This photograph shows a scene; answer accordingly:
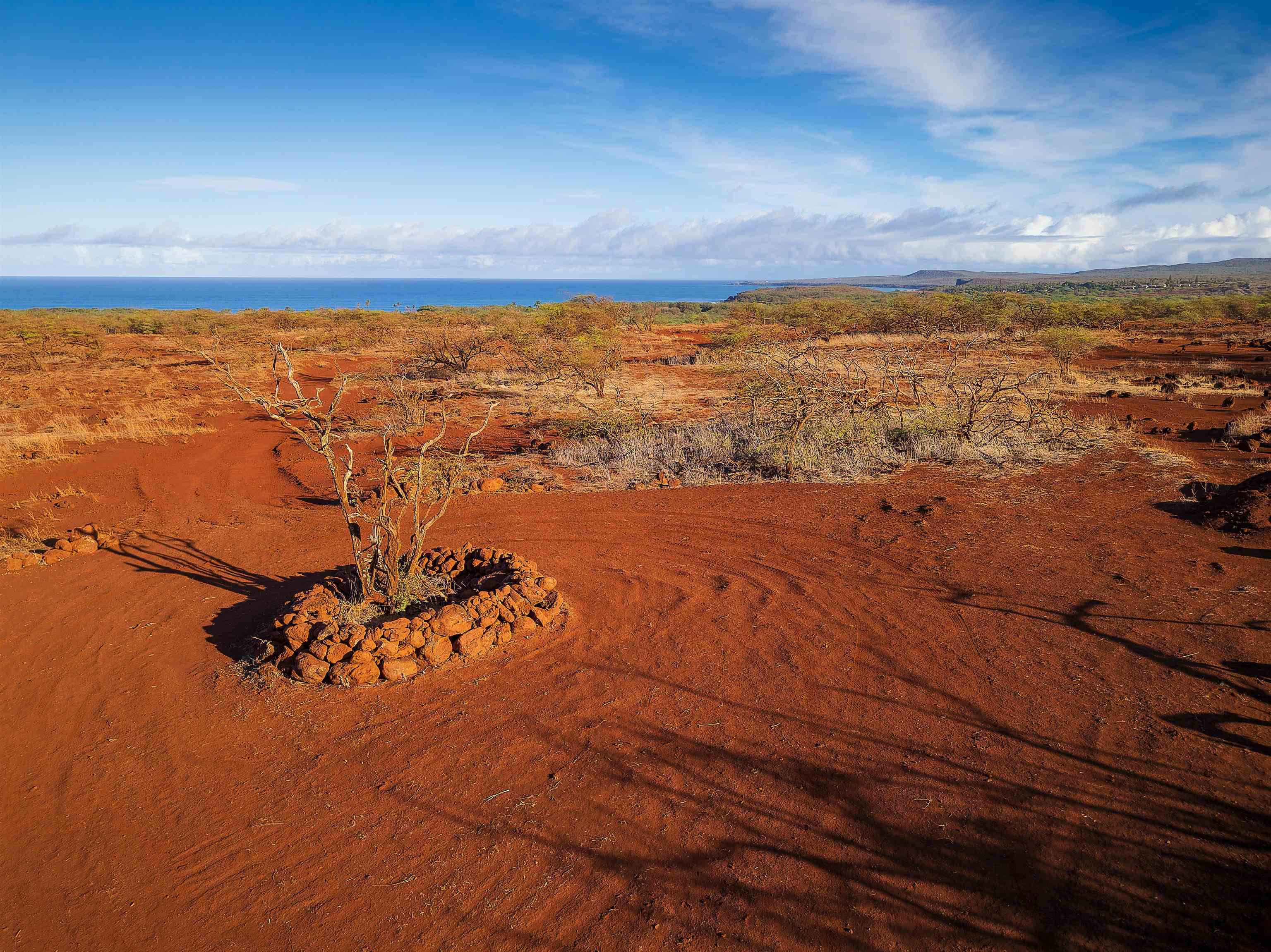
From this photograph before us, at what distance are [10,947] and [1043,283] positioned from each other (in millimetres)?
136183

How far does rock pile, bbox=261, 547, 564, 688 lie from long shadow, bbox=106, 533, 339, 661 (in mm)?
547

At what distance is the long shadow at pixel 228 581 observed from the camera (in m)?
5.80

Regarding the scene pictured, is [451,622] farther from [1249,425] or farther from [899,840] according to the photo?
[1249,425]

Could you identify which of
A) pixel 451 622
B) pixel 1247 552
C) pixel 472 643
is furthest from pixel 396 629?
pixel 1247 552

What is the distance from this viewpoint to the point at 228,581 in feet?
23.2

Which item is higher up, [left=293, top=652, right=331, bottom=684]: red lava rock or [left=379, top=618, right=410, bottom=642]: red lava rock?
[left=379, top=618, right=410, bottom=642]: red lava rock

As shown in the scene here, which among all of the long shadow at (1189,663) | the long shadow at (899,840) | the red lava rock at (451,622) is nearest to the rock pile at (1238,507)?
the long shadow at (1189,663)

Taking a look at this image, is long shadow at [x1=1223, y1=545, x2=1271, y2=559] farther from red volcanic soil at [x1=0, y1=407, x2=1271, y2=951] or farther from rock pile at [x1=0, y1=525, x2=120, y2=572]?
rock pile at [x1=0, y1=525, x2=120, y2=572]

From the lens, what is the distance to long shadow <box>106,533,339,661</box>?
5805 millimetres

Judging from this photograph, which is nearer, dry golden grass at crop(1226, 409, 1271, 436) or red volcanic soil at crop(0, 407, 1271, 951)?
red volcanic soil at crop(0, 407, 1271, 951)

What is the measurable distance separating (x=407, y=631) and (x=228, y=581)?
3.34 meters

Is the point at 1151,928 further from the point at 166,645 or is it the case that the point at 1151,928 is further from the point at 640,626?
the point at 166,645

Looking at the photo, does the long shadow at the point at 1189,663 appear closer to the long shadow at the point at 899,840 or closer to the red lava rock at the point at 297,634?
the long shadow at the point at 899,840

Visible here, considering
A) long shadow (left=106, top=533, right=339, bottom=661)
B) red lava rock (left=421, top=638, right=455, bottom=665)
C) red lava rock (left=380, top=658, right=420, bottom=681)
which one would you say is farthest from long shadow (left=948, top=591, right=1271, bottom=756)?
long shadow (left=106, top=533, right=339, bottom=661)
